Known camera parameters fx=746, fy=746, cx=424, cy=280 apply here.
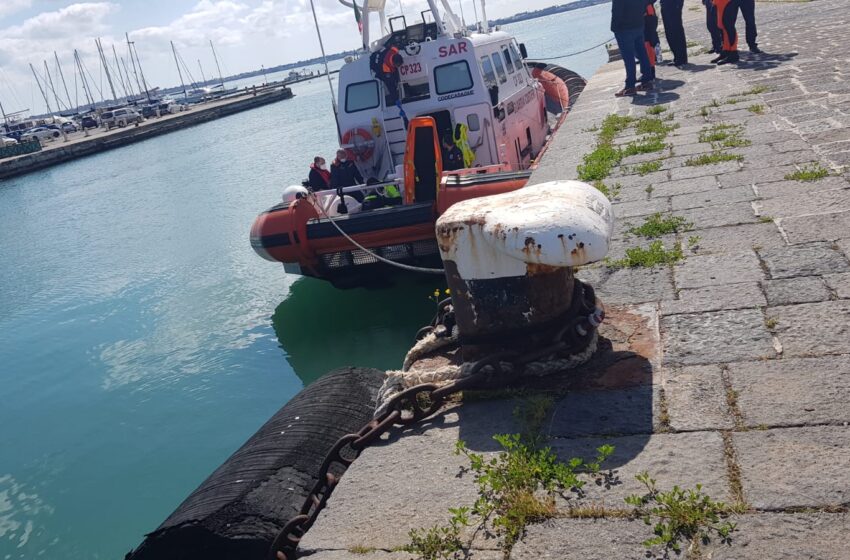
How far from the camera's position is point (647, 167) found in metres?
6.42

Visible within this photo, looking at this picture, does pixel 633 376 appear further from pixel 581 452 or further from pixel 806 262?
pixel 806 262

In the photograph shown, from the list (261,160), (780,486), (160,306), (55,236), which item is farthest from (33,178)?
(780,486)

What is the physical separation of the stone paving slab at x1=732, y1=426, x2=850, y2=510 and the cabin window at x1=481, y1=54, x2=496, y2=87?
29.6 ft

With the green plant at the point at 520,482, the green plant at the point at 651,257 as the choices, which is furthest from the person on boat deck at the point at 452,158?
the green plant at the point at 520,482

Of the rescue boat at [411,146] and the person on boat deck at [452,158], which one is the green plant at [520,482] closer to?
the rescue boat at [411,146]

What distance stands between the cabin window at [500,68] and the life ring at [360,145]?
2379 mm

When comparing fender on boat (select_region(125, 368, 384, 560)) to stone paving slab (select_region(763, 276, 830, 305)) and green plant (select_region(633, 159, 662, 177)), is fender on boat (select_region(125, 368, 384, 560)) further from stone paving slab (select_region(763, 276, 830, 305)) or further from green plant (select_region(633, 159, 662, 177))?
green plant (select_region(633, 159, 662, 177))

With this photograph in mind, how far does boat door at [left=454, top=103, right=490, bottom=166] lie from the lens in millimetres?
10617

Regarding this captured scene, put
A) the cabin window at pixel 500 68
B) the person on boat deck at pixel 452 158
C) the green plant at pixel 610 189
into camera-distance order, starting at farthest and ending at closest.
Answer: the cabin window at pixel 500 68
the person on boat deck at pixel 452 158
the green plant at pixel 610 189

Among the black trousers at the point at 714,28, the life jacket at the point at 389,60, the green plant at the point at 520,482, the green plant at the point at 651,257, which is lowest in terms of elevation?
the green plant at the point at 520,482

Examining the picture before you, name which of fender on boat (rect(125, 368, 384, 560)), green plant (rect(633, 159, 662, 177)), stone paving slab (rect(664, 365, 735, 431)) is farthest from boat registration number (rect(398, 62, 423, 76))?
stone paving slab (rect(664, 365, 735, 431))

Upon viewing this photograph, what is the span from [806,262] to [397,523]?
8.81 feet

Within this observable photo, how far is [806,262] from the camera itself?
3969 millimetres

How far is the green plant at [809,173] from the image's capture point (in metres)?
5.21
